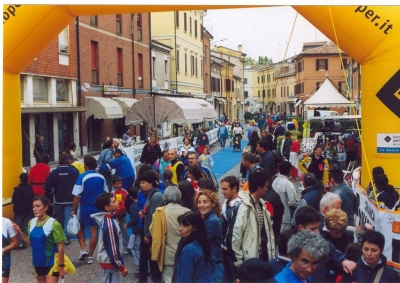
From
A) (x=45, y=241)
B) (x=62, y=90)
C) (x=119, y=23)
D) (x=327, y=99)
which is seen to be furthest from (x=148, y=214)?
(x=119, y=23)

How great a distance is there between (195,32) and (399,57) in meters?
23.6

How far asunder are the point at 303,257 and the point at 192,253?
4.18ft

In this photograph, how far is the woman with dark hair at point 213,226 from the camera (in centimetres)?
520

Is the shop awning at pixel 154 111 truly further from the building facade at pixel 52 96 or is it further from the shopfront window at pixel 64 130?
the shopfront window at pixel 64 130

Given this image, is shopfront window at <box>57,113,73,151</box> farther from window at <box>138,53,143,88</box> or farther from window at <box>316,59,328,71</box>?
window at <box>316,59,328,71</box>

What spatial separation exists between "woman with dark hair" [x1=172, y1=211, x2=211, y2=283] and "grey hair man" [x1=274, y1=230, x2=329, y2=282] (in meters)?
1.12

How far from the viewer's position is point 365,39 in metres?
7.52

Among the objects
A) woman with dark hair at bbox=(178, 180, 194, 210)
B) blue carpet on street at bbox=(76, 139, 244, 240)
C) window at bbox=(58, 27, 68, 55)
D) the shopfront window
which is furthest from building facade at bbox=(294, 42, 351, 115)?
woman with dark hair at bbox=(178, 180, 194, 210)

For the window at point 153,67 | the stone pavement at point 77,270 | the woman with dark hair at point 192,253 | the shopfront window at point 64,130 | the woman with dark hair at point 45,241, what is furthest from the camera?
the window at point 153,67

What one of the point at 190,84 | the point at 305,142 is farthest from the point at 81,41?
the point at 190,84

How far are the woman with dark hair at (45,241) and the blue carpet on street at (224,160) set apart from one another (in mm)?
12181

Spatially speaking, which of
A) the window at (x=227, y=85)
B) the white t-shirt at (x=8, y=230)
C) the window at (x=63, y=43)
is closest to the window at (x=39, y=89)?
the window at (x=63, y=43)

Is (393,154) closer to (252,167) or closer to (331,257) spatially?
(252,167)

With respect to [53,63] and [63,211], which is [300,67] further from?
[63,211]
